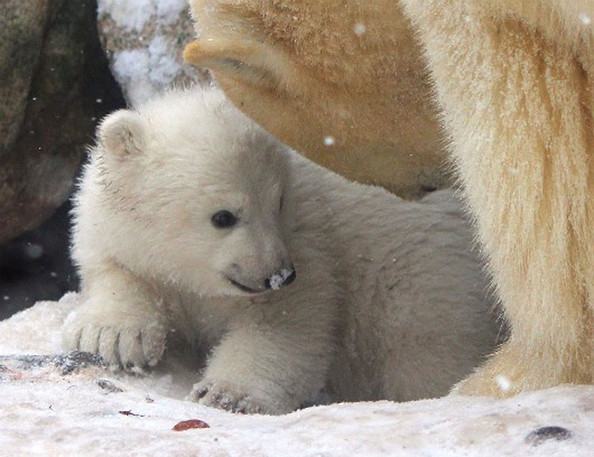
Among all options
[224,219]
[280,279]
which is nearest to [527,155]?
[280,279]

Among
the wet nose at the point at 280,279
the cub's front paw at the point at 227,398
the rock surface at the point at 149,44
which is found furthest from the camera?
the rock surface at the point at 149,44

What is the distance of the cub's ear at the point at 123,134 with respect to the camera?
12.1ft

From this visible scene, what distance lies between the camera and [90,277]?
4.03 m

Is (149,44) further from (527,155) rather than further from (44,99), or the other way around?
(527,155)

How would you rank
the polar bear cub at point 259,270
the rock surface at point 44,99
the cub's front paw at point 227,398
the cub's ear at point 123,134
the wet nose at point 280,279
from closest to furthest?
the cub's front paw at point 227,398
the wet nose at point 280,279
the polar bear cub at point 259,270
the cub's ear at point 123,134
the rock surface at point 44,99

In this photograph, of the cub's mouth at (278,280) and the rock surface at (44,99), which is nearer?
the cub's mouth at (278,280)

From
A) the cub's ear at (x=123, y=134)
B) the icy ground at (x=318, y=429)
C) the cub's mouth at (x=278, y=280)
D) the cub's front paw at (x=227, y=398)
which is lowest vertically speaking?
the cub's front paw at (x=227, y=398)

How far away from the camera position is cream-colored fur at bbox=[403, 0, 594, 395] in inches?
80.6

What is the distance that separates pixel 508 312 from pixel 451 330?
1.43 metres

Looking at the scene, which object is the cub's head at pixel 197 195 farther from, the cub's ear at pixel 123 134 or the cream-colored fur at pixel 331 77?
the cream-colored fur at pixel 331 77

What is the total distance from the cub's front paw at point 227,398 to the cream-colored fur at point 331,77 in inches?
31.6

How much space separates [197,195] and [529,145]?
1.74 meters

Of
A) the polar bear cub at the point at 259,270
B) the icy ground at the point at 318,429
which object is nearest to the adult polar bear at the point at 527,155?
the icy ground at the point at 318,429

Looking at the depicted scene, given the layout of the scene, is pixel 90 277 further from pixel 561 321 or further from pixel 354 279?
pixel 561 321
